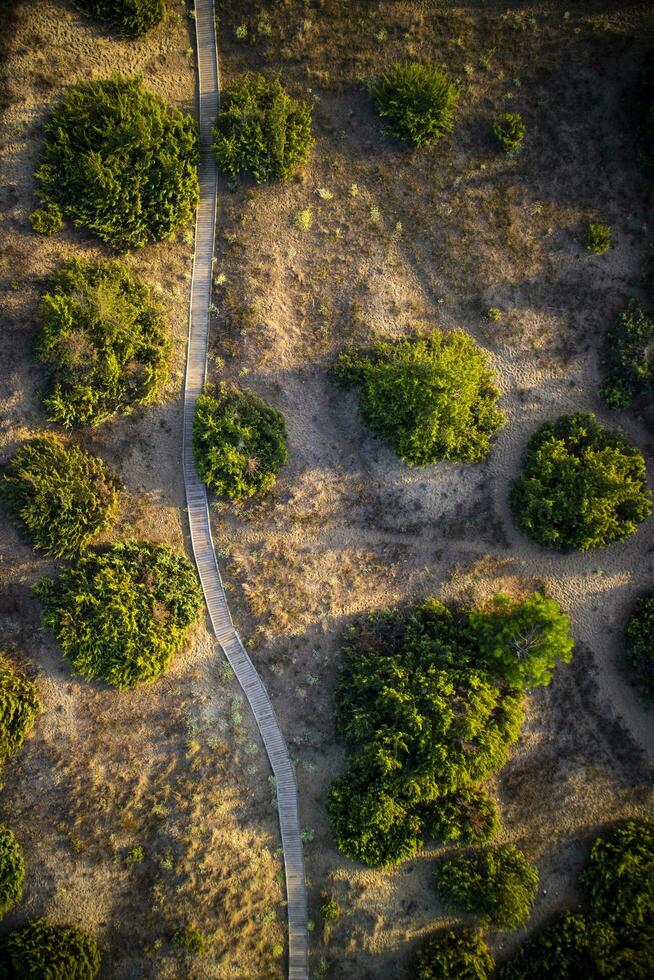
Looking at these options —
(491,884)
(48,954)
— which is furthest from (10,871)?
(491,884)

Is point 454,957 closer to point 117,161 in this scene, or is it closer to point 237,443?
point 237,443

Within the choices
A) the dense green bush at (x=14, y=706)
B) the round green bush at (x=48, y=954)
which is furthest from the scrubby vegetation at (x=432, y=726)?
the dense green bush at (x=14, y=706)

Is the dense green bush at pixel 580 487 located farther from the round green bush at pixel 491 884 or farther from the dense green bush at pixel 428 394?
the round green bush at pixel 491 884

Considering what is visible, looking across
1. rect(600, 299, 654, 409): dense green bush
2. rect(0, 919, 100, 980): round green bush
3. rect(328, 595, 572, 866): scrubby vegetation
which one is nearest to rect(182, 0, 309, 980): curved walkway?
rect(328, 595, 572, 866): scrubby vegetation

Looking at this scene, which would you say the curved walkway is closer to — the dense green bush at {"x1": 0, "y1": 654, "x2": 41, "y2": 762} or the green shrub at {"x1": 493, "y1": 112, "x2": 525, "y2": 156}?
the dense green bush at {"x1": 0, "y1": 654, "x2": 41, "y2": 762}

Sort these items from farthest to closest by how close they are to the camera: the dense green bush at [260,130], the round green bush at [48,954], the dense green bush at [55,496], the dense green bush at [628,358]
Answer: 1. the dense green bush at [628,358]
2. the dense green bush at [260,130]
3. the dense green bush at [55,496]
4. the round green bush at [48,954]

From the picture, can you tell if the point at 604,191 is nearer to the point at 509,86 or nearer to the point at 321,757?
the point at 509,86

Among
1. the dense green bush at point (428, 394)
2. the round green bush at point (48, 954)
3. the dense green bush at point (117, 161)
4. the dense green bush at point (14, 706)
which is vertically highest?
the dense green bush at point (117, 161)
